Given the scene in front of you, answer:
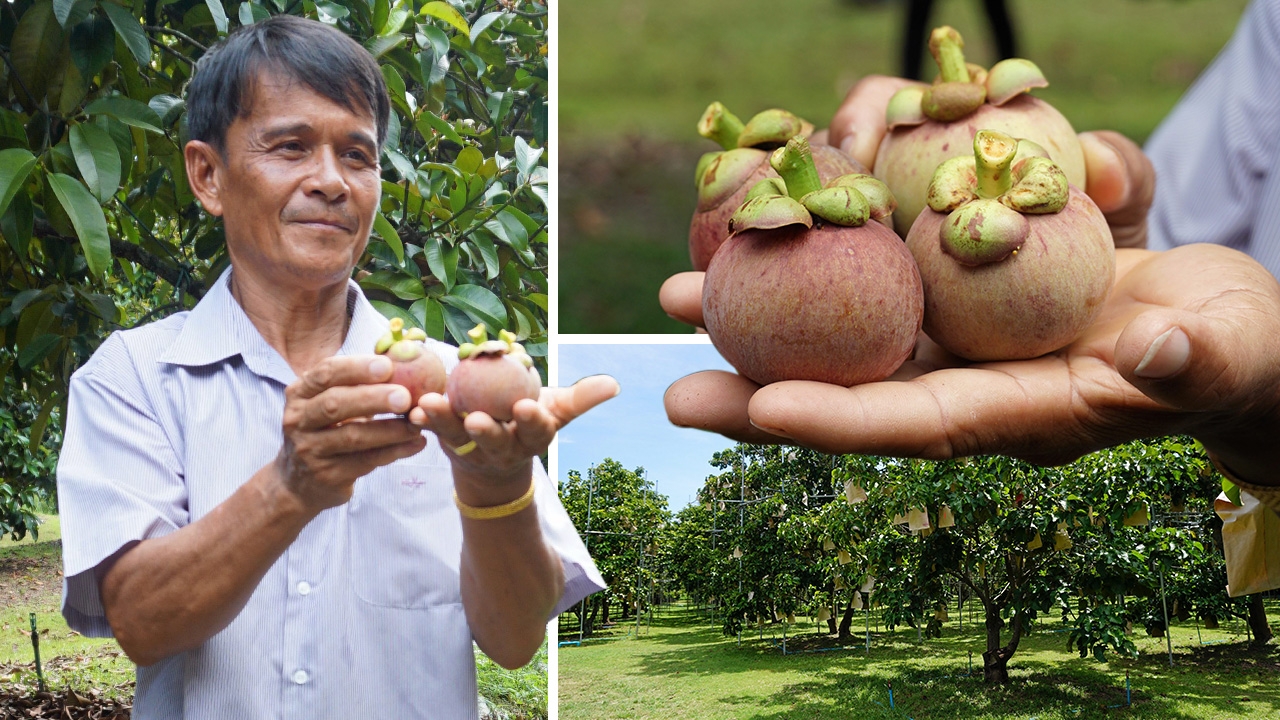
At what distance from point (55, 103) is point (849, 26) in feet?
12.9

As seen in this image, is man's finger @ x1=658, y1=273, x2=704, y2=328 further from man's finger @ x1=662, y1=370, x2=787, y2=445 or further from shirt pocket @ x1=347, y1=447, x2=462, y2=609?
shirt pocket @ x1=347, y1=447, x2=462, y2=609

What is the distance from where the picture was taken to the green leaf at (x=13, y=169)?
1.99m

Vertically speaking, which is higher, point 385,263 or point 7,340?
point 385,263

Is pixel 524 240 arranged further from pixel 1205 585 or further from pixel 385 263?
pixel 1205 585

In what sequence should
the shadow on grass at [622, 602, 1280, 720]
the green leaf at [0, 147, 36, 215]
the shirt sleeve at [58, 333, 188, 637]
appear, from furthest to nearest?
the shadow on grass at [622, 602, 1280, 720]
the green leaf at [0, 147, 36, 215]
the shirt sleeve at [58, 333, 188, 637]

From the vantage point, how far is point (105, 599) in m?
1.29

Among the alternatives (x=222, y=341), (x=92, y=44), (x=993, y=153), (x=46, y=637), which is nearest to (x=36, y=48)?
(x=92, y=44)

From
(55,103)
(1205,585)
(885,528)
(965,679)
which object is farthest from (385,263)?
(1205,585)

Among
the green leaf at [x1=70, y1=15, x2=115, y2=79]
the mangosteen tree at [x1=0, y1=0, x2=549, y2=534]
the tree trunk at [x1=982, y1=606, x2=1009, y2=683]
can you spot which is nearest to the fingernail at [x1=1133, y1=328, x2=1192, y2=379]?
the mangosteen tree at [x1=0, y1=0, x2=549, y2=534]

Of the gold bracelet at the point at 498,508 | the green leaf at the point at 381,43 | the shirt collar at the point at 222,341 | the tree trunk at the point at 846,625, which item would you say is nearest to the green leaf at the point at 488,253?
the green leaf at the point at 381,43

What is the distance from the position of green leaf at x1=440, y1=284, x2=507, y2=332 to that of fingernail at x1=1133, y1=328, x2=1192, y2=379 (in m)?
1.76

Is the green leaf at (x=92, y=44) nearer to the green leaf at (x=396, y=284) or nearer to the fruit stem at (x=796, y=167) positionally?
the green leaf at (x=396, y=284)

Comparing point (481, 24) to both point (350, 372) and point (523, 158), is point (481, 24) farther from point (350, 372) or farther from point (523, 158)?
point (350, 372)

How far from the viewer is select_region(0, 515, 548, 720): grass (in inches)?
107
